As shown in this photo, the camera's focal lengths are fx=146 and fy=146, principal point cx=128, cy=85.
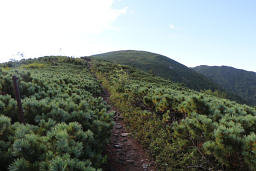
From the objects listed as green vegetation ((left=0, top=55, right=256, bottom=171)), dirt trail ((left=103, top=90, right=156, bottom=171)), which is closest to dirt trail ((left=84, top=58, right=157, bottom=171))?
dirt trail ((left=103, top=90, right=156, bottom=171))

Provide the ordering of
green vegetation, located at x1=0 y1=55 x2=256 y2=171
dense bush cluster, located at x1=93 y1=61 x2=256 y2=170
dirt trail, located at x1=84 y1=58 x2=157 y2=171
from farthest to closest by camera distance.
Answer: dirt trail, located at x1=84 y1=58 x2=157 y2=171 → dense bush cluster, located at x1=93 y1=61 x2=256 y2=170 → green vegetation, located at x1=0 y1=55 x2=256 y2=171

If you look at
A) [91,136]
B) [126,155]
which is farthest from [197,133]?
[126,155]

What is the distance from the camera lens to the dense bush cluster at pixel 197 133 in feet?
8.40

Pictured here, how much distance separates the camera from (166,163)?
441 centimetres

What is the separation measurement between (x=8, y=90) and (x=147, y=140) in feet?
15.6

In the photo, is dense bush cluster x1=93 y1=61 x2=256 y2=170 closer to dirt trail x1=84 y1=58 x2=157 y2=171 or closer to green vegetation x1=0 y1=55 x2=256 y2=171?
green vegetation x1=0 y1=55 x2=256 y2=171

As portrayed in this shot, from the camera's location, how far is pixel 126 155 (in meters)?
5.07

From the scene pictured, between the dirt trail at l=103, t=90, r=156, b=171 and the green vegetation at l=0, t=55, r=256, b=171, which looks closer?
the green vegetation at l=0, t=55, r=256, b=171

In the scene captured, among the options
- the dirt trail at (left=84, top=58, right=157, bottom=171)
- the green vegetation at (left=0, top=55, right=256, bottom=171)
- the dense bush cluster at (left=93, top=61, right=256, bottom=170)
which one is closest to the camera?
the green vegetation at (left=0, top=55, right=256, bottom=171)

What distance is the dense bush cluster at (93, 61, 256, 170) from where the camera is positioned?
256 centimetres

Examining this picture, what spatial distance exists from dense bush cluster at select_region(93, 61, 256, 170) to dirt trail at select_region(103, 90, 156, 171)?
1.02ft

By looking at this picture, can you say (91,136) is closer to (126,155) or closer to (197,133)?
(197,133)

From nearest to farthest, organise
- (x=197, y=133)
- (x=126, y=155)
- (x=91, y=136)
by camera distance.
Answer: (x=91, y=136), (x=197, y=133), (x=126, y=155)

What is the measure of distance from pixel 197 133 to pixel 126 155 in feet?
8.78
